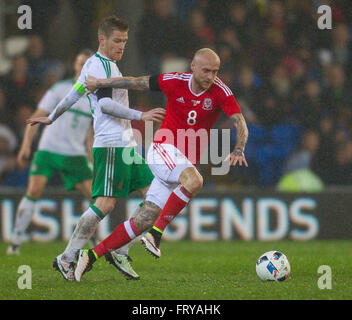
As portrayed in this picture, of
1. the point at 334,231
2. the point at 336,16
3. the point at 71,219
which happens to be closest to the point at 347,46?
the point at 336,16

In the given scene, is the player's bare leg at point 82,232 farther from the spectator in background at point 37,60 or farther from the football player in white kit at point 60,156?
the spectator in background at point 37,60

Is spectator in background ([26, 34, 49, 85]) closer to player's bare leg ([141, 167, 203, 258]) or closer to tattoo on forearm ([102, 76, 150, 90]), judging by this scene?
tattoo on forearm ([102, 76, 150, 90])

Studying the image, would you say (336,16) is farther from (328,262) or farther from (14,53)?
(328,262)

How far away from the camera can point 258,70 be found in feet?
37.6

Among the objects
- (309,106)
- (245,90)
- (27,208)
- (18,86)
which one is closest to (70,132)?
(27,208)

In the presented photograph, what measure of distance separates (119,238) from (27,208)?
299cm

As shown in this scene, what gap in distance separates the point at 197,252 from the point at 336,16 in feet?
18.1

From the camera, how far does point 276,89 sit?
1120cm

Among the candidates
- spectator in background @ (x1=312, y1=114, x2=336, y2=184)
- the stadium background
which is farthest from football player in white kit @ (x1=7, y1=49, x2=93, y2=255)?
spectator in background @ (x1=312, y1=114, x2=336, y2=184)

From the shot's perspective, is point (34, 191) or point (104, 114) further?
point (34, 191)

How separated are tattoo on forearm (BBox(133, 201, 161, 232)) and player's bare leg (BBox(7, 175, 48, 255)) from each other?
113 inches

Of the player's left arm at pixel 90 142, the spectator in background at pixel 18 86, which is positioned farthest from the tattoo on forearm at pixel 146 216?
the spectator in background at pixel 18 86

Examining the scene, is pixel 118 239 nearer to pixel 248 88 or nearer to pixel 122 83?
pixel 122 83

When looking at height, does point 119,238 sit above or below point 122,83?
below
